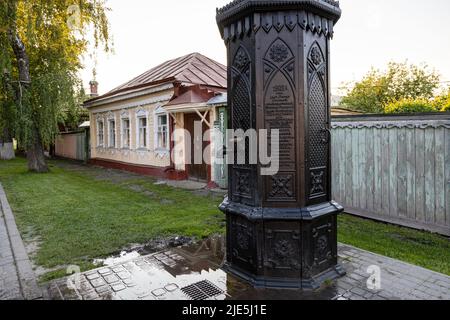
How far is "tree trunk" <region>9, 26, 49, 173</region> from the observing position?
13453 mm

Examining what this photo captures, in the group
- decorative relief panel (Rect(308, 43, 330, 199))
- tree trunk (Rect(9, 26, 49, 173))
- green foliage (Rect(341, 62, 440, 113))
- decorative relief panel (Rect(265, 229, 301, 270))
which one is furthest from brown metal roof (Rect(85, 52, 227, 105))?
green foliage (Rect(341, 62, 440, 113))

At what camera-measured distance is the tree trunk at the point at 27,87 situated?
13.5 m

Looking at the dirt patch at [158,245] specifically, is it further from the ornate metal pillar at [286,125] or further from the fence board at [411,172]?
the fence board at [411,172]

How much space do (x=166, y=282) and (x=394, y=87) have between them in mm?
36859

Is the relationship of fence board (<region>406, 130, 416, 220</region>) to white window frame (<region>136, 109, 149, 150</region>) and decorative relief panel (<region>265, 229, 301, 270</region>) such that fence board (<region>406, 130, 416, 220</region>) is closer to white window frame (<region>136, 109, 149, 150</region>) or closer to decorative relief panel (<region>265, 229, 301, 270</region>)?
decorative relief panel (<region>265, 229, 301, 270</region>)

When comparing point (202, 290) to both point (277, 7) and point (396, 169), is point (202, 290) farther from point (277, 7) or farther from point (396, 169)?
point (396, 169)

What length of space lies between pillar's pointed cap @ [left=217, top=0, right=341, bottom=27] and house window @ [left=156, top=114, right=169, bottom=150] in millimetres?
9162

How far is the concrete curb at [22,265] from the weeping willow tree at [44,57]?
7987 millimetres

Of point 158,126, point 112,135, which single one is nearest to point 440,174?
point 158,126

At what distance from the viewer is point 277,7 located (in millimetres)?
3357
